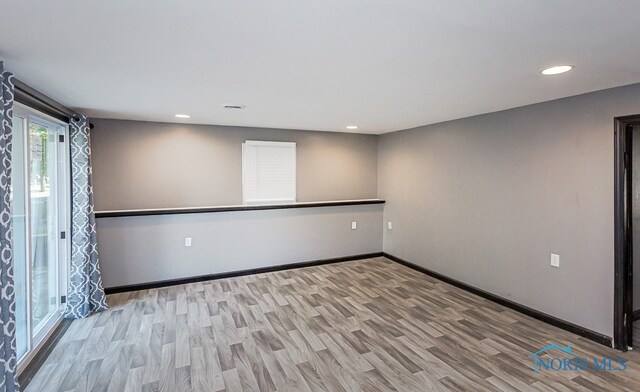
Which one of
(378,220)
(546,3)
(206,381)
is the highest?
(546,3)

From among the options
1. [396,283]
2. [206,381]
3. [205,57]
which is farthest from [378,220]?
[205,57]

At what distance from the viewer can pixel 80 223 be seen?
11.3 feet

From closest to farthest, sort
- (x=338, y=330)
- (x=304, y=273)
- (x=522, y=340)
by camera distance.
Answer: (x=522, y=340), (x=338, y=330), (x=304, y=273)

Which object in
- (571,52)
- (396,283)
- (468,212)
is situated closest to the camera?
(571,52)

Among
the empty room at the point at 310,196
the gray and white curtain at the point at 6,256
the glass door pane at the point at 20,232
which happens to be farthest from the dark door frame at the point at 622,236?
the glass door pane at the point at 20,232

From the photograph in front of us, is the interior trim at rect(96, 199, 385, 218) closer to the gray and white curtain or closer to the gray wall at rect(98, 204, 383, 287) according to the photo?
the gray wall at rect(98, 204, 383, 287)

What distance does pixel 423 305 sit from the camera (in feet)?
12.3

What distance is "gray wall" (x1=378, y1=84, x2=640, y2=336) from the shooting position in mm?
2885

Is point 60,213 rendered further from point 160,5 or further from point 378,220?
point 378,220

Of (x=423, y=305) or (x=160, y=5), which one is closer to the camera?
(x=160, y=5)

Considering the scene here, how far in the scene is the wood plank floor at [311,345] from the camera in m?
2.37

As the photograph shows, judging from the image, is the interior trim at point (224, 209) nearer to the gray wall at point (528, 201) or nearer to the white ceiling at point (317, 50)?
the gray wall at point (528, 201)

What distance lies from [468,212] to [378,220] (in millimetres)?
1869

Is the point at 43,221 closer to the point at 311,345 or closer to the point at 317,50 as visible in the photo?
the point at 311,345
